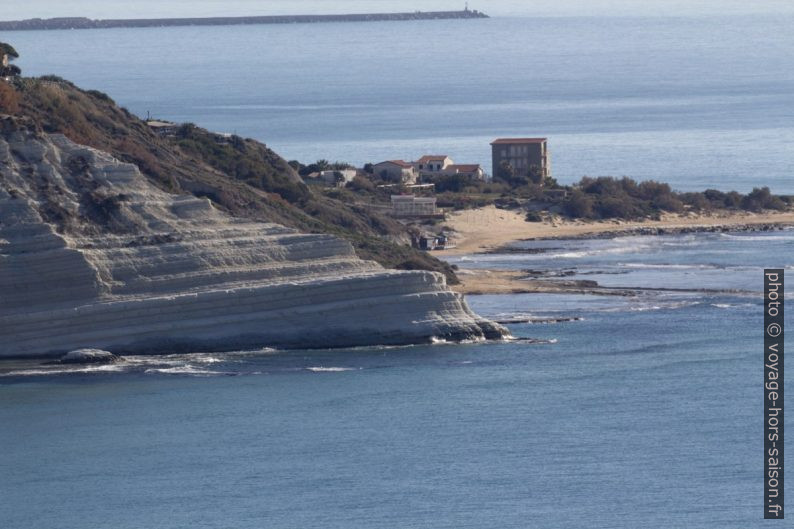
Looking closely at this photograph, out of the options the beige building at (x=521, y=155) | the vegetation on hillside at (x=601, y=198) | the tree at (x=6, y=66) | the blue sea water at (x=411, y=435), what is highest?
the tree at (x=6, y=66)

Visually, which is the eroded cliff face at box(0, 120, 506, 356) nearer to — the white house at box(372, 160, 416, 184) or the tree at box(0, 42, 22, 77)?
the tree at box(0, 42, 22, 77)

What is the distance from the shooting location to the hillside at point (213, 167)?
75.9 meters

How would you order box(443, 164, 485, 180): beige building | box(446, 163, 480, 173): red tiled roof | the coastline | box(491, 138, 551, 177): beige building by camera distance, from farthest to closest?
box(491, 138, 551, 177): beige building → box(446, 163, 480, 173): red tiled roof → box(443, 164, 485, 180): beige building → the coastline

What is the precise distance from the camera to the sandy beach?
112062mm

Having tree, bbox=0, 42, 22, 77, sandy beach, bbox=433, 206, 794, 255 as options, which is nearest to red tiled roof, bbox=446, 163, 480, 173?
sandy beach, bbox=433, 206, 794, 255

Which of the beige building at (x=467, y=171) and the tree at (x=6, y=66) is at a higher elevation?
the tree at (x=6, y=66)

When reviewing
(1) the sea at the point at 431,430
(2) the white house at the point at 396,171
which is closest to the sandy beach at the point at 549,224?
(2) the white house at the point at 396,171

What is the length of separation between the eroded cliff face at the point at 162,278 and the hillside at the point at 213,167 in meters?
4.19

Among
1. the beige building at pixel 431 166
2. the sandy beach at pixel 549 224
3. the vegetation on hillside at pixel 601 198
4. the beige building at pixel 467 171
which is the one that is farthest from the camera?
the beige building at pixel 431 166

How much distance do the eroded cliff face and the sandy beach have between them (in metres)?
41.6

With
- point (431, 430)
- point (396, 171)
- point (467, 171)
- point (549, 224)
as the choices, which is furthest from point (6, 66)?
point (467, 171)

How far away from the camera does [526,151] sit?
457 ft

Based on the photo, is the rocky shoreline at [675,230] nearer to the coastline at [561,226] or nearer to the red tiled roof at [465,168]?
the coastline at [561,226]

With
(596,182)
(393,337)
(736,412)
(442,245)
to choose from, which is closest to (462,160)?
(596,182)
